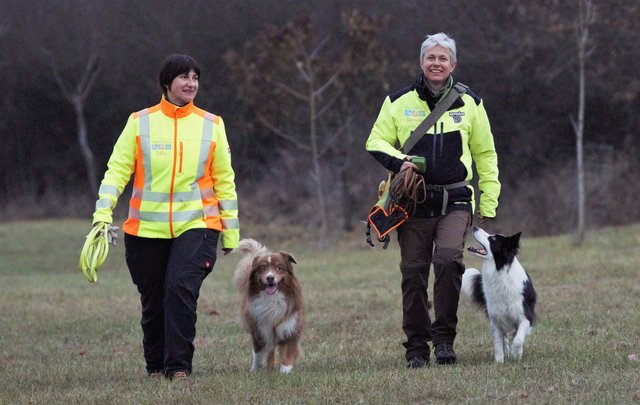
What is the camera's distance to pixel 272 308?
7.72m

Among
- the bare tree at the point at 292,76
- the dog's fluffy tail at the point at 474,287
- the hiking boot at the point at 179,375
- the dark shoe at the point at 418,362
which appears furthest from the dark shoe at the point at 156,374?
the bare tree at the point at 292,76

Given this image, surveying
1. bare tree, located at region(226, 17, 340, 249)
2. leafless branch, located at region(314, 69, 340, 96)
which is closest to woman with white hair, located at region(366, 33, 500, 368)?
bare tree, located at region(226, 17, 340, 249)

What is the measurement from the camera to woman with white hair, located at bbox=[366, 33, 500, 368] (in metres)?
7.31

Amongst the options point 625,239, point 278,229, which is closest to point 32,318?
point 625,239

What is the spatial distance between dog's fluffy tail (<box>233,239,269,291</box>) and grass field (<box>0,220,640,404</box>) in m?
0.68

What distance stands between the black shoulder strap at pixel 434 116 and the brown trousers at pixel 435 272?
58cm

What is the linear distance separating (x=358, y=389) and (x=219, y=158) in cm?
185

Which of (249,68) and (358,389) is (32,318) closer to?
(358,389)

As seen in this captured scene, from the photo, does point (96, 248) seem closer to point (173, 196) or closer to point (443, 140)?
point (173, 196)

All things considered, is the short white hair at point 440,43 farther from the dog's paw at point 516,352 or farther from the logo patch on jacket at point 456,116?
the dog's paw at point 516,352

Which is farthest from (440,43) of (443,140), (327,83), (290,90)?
(327,83)

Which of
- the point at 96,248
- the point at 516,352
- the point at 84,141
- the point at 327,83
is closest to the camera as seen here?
the point at 96,248

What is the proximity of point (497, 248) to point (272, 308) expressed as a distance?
1740 millimetres

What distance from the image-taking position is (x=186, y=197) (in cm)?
694
